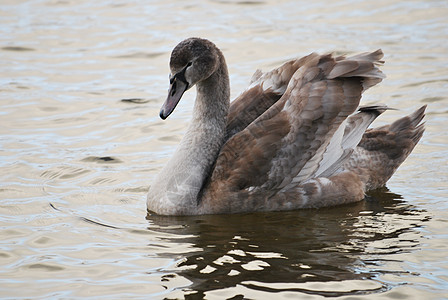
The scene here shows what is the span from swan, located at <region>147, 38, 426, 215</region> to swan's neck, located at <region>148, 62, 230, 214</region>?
0.04 ft

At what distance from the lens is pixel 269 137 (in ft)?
30.0

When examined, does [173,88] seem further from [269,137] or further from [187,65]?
[269,137]

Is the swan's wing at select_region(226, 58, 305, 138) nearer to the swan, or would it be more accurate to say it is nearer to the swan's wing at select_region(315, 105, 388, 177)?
the swan

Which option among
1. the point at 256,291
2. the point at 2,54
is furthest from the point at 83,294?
the point at 2,54

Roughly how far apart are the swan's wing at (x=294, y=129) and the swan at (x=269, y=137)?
1 cm

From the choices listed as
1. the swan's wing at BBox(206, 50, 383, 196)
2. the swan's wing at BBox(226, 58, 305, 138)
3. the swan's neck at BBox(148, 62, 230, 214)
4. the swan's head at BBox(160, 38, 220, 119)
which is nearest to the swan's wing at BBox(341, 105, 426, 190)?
the swan's wing at BBox(206, 50, 383, 196)

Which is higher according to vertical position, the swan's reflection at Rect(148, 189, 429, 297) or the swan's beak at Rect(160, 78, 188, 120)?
the swan's beak at Rect(160, 78, 188, 120)

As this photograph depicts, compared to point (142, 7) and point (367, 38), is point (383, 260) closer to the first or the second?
point (367, 38)

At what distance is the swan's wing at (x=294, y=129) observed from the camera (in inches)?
361

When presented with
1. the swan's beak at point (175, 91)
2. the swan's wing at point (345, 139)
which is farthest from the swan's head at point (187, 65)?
the swan's wing at point (345, 139)

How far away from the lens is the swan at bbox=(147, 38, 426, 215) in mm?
9227

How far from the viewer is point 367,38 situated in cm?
1608

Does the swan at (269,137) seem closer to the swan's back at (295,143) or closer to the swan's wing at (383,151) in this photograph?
the swan's back at (295,143)

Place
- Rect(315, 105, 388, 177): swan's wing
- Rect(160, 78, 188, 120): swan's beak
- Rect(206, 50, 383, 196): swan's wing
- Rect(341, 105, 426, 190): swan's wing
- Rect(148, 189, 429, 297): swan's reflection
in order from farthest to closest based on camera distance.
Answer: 1. Rect(341, 105, 426, 190): swan's wing
2. Rect(315, 105, 388, 177): swan's wing
3. Rect(160, 78, 188, 120): swan's beak
4. Rect(206, 50, 383, 196): swan's wing
5. Rect(148, 189, 429, 297): swan's reflection
